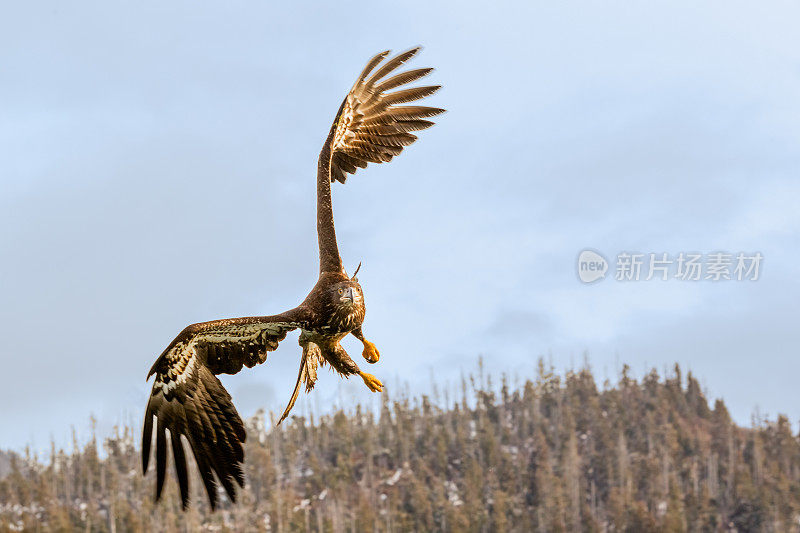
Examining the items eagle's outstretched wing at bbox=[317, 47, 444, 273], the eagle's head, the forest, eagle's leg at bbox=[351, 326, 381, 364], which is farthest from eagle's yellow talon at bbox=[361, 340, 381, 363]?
the forest

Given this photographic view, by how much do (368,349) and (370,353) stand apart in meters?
0.08

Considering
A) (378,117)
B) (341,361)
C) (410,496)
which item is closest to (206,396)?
(341,361)

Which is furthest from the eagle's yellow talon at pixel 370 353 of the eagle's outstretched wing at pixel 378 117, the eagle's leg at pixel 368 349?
the eagle's outstretched wing at pixel 378 117

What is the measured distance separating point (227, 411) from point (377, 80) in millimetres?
5689

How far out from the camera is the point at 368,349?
11.2m

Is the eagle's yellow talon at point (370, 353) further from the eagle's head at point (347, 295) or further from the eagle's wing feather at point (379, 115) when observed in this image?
the eagle's wing feather at point (379, 115)

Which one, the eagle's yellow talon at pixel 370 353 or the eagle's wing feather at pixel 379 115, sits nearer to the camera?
the eagle's yellow talon at pixel 370 353

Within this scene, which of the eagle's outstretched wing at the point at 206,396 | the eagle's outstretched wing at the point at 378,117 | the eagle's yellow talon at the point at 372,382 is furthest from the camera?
the eagle's outstretched wing at the point at 378,117

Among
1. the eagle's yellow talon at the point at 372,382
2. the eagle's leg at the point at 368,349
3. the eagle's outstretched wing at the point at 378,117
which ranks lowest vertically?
the eagle's yellow talon at the point at 372,382

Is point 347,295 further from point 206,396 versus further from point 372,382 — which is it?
Result: point 206,396

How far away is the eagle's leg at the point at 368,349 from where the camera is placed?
36.0 ft

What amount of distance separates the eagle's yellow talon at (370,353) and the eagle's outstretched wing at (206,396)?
865mm

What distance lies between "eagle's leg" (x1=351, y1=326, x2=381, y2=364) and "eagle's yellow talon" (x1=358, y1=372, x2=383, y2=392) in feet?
0.58

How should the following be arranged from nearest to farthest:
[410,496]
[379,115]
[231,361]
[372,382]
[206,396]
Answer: [372,382] → [231,361] → [206,396] → [379,115] → [410,496]
